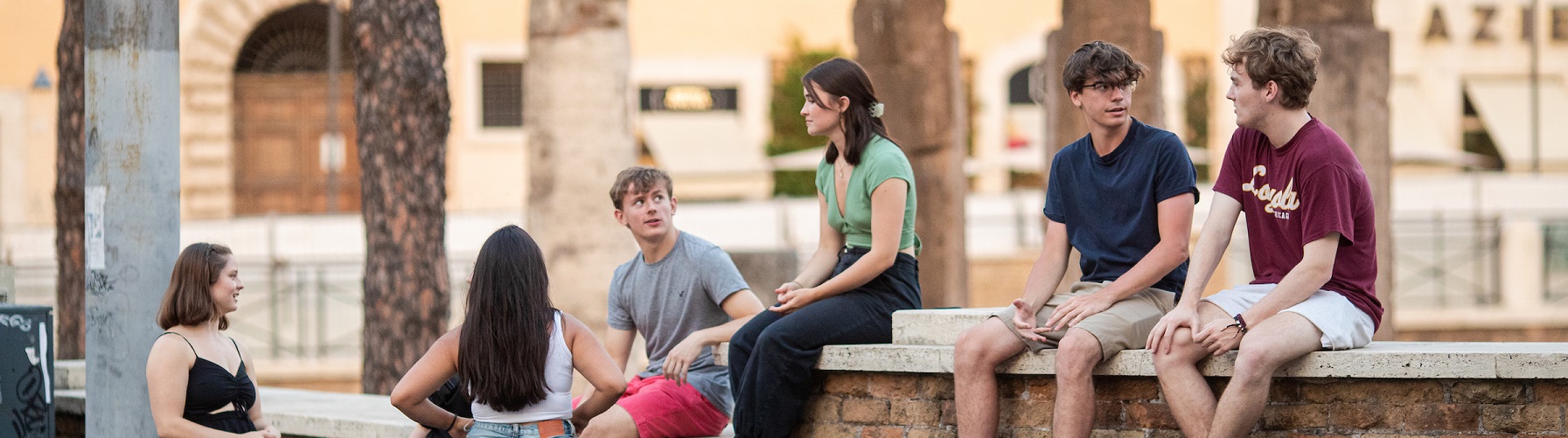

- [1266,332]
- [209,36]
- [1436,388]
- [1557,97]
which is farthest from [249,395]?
[1557,97]

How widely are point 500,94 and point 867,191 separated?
1043 inches

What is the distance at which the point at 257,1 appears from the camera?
97.1ft

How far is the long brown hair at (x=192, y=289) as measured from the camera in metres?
5.46

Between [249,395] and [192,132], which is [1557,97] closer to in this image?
[192,132]

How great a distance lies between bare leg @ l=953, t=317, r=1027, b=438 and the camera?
17.4ft

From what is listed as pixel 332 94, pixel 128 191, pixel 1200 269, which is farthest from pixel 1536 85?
pixel 128 191

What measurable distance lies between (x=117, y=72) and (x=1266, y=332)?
370cm

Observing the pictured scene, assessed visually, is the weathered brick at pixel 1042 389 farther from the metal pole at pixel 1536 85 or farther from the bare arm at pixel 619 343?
→ the metal pole at pixel 1536 85

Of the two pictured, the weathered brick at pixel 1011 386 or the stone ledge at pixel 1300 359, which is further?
the weathered brick at pixel 1011 386

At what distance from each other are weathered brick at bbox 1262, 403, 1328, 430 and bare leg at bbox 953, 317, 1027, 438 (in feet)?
2.56

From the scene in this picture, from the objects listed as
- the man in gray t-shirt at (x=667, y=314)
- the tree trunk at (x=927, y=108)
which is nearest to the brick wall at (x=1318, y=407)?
the man in gray t-shirt at (x=667, y=314)

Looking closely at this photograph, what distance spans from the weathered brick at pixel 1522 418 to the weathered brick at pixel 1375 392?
142 millimetres

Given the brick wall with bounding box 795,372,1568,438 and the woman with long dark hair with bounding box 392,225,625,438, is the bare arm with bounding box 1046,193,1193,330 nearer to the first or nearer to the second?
the brick wall with bounding box 795,372,1568,438

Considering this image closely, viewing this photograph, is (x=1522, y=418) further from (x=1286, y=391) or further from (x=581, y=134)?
(x=581, y=134)
